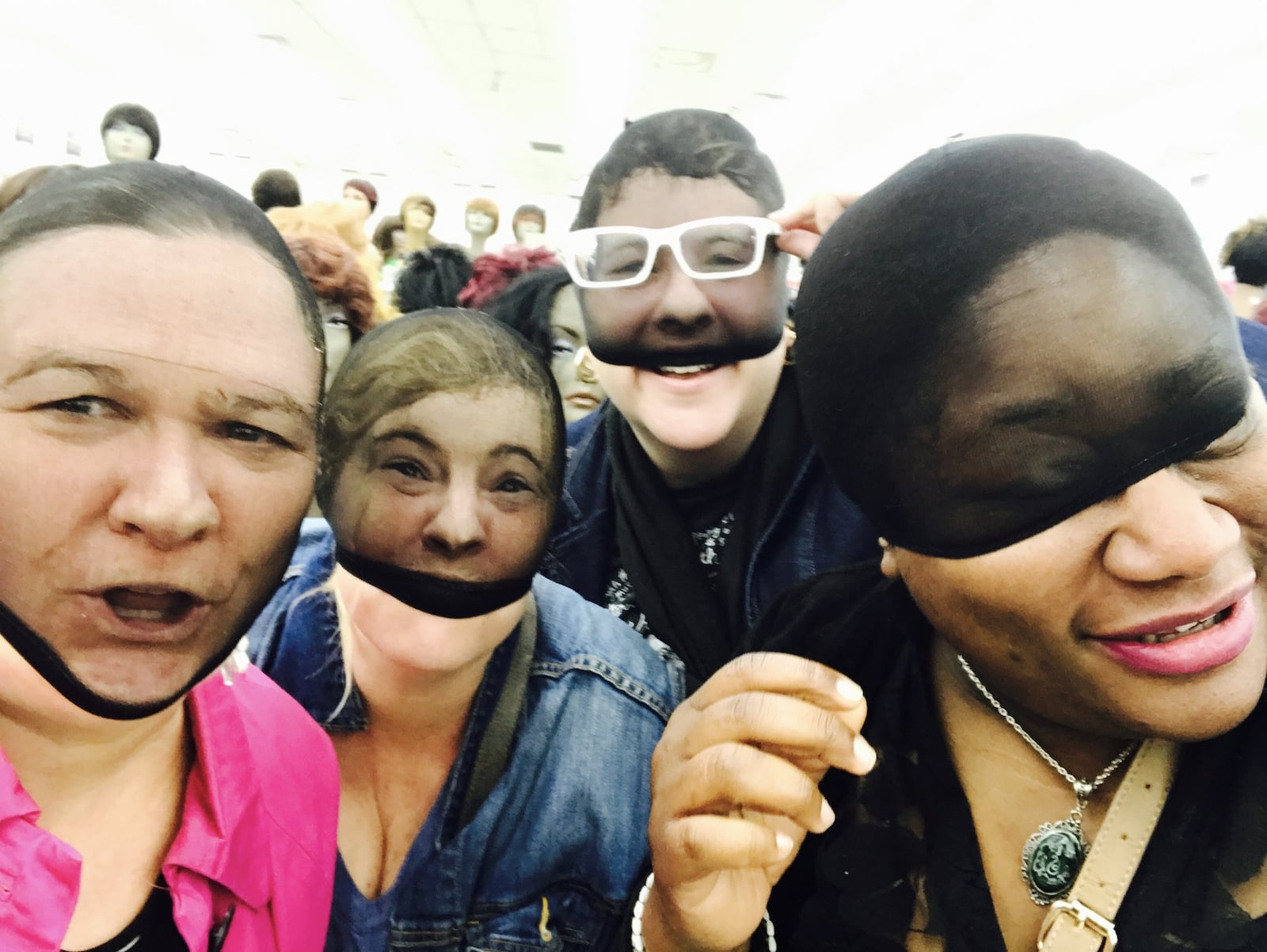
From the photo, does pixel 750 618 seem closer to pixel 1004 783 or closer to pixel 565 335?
pixel 1004 783

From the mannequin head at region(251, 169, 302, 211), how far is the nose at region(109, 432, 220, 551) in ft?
8.23

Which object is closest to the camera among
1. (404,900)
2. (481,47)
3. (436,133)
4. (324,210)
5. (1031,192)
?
(1031,192)

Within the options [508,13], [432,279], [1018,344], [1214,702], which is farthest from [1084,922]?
[508,13]

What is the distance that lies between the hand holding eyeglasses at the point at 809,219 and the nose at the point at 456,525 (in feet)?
1.87

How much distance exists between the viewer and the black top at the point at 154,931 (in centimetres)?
72

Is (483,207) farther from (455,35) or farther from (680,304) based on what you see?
(680,304)

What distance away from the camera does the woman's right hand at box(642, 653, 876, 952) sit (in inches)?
26.6

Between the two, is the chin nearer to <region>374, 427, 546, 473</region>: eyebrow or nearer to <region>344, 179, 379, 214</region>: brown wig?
<region>374, 427, 546, 473</region>: eyebrow

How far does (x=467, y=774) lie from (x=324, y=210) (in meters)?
1.79

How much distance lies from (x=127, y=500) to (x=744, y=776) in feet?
1.78

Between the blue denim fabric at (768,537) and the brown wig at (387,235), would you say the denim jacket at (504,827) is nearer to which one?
the blue denim fabric at (768,537)

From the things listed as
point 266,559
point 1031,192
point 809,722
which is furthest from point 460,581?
point 1031,192

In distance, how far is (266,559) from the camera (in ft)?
2.23

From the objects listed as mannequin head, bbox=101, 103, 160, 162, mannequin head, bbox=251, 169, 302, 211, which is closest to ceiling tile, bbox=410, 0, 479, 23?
mannequin head, bbox=251, 169, 302, 211
